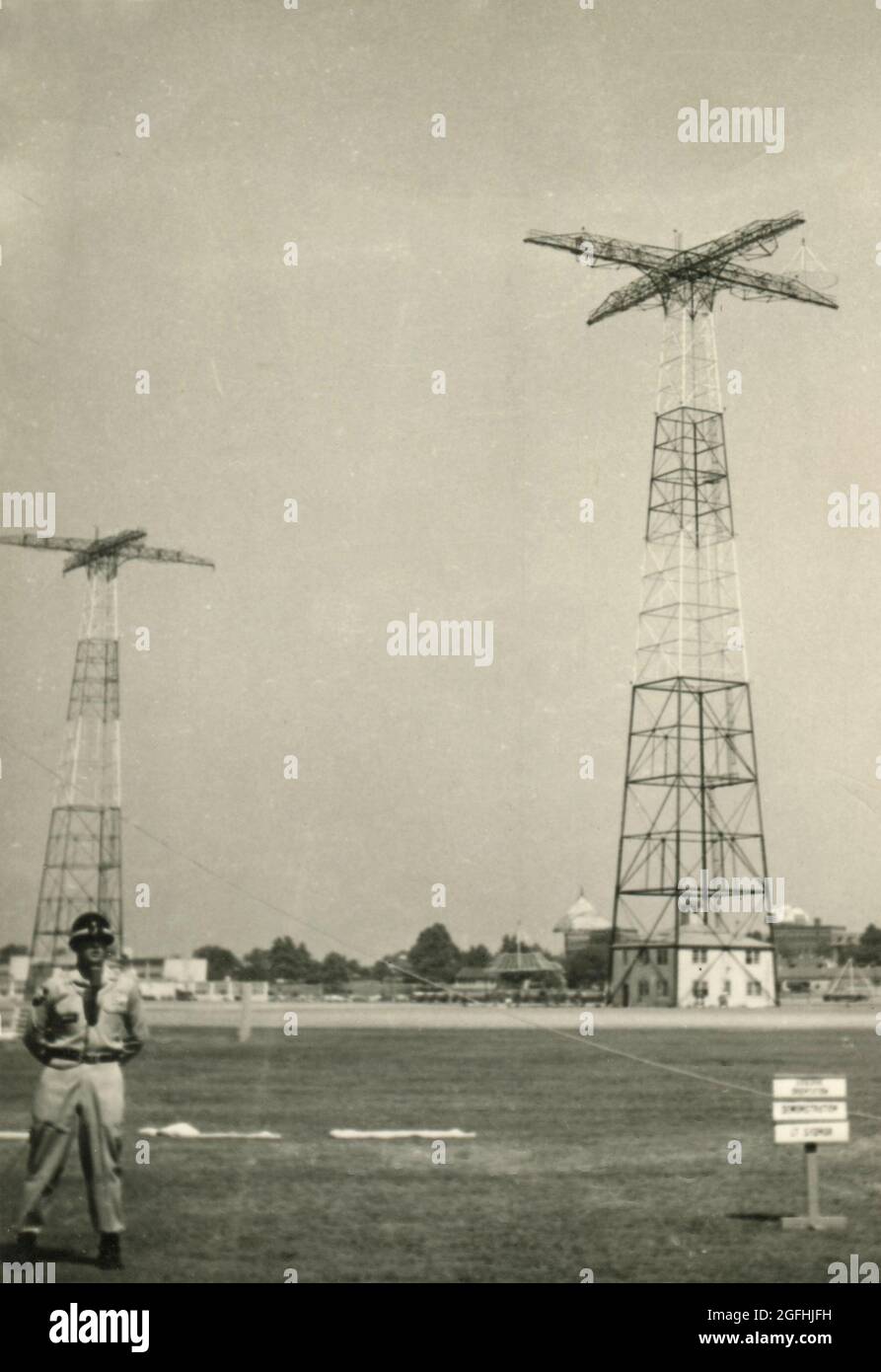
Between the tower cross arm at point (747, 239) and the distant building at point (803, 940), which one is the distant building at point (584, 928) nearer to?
the distant building at point (803, 940)

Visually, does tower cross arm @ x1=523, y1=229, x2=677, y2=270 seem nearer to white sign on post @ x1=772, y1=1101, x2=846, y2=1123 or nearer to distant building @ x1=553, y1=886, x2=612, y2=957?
white sign on post @ x1=772, y1=1101, x2=846, y2=1123

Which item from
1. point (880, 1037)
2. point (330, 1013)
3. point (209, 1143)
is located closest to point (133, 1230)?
point (209, 1143)

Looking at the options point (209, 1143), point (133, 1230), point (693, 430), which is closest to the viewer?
point (133, 1230)

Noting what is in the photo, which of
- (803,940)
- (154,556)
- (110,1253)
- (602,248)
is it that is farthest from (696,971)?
(110,1253)

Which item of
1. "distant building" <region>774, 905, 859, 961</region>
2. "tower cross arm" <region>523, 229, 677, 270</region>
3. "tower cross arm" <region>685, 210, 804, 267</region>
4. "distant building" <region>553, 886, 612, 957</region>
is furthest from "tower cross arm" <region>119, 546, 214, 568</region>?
"distant building" <region>774, 905, 859, 961</region>

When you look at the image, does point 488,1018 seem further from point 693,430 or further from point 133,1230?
point 133,1230

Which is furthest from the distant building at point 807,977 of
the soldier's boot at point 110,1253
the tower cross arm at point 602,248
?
the soldier's boot at point 110,1253

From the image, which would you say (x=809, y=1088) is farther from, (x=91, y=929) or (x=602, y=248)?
(x=602, y=248)
